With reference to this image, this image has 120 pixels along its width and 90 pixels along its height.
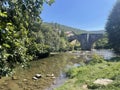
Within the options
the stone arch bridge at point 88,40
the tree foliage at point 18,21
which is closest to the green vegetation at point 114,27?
the tree foliage at point 18,21

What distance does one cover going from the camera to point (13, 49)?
7.29 m

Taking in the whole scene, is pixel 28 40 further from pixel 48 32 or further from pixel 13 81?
pixel 48 32

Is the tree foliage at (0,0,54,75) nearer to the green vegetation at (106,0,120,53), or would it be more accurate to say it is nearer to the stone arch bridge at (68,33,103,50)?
the green vegetation at (106,0,120,53)

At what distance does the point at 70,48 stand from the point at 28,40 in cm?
9920

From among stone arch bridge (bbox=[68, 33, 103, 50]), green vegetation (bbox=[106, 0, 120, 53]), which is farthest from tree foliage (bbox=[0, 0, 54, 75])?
stone arch bridge (bbox=[68, 33, 103, 50])

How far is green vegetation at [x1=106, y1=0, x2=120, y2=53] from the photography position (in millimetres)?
48594

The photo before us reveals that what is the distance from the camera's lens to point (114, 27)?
49531 mm

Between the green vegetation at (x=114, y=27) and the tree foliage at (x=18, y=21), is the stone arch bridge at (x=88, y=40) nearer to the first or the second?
the green vegetation at (x=114, y=27)

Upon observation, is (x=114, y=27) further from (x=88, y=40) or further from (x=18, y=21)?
(x=88, y=40)

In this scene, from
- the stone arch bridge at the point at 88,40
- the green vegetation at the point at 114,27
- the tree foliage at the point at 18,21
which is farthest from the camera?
the stone arch bridge at the point at 88,40

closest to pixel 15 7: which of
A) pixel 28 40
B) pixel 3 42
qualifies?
pixel 28 40

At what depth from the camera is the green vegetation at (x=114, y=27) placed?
48594mm

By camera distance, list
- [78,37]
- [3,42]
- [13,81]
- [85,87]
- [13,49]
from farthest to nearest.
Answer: [78,37]
[13,81]
[85,87]
[13,49]
[3,42]

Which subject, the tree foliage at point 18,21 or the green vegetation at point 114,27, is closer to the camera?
the tree foliage at point 18,21
